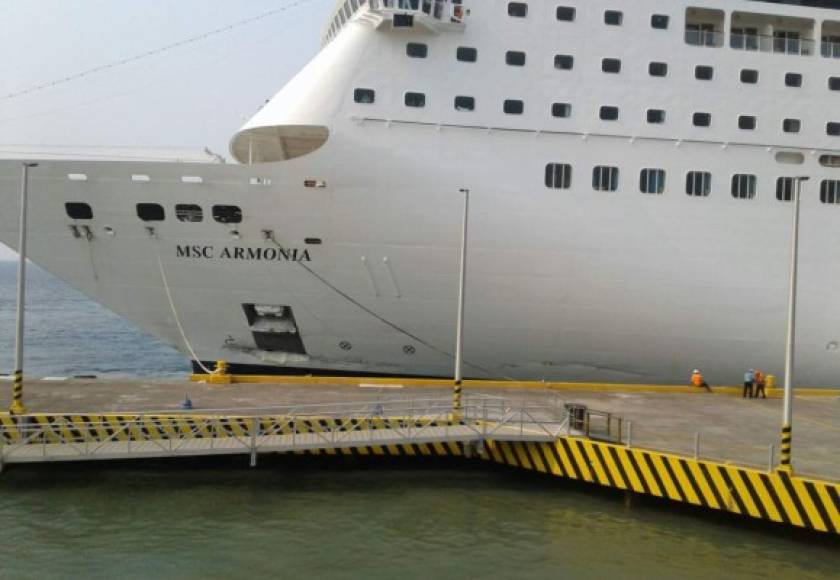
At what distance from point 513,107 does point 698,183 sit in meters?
4.69

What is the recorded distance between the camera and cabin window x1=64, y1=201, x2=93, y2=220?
1692 cm

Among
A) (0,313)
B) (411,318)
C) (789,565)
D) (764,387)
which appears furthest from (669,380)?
(0,313)

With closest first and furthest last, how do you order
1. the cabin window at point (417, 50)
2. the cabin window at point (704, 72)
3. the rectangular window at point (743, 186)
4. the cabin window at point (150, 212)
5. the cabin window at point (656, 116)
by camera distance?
1. the cabin window at point (150, 212)
2. the cabin window at point (417, 50)
3. the cabin window at point (656, 116)
4. the rectangular window at point (743, 186)
5. the cabin window at point (704, 72)

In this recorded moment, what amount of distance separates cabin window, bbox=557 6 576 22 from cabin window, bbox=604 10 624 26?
80cm

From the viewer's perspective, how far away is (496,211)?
17.1m

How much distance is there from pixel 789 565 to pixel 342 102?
1254cm

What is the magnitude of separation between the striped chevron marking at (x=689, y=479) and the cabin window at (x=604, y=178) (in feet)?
23.1

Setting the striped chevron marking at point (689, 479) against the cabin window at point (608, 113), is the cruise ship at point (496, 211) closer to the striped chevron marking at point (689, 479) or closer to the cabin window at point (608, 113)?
the cabin window at point (608, 113)

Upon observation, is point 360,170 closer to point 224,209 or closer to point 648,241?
point 224,209

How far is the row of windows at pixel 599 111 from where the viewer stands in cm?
1738

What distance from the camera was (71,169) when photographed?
16.6 meters

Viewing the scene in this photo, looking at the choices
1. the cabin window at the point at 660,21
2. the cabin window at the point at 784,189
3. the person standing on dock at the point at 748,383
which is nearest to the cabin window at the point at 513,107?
the cabin window at the point at 660,21

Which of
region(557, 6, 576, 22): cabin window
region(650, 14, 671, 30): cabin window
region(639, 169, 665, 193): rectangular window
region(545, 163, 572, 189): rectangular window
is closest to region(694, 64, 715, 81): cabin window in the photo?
region(650, 14, 671, 30): cabin window

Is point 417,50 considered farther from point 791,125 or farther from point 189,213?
point 791,125
